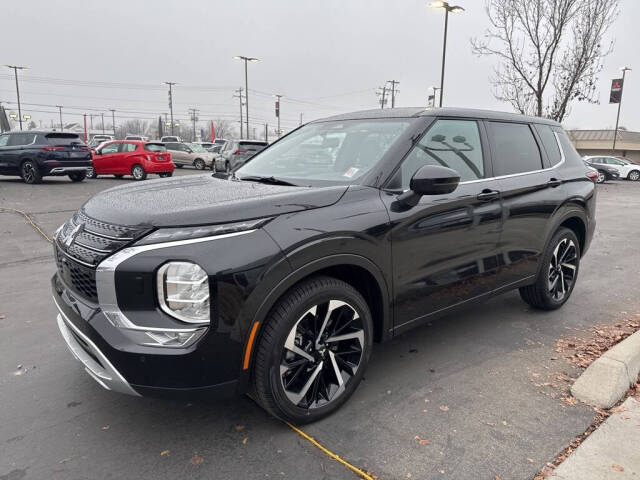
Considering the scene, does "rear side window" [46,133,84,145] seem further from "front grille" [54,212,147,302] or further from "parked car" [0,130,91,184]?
"front grille" [54,212,147,302]

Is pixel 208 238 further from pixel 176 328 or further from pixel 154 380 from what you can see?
pixel 154 380

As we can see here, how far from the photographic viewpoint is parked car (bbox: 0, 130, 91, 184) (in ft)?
49.9

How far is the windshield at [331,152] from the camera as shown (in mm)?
3064

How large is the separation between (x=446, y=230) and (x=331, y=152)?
99 centimetres

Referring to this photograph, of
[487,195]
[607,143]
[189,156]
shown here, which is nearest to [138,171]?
[189,156]

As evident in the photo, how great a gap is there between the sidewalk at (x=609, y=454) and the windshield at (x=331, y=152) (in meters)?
1.92

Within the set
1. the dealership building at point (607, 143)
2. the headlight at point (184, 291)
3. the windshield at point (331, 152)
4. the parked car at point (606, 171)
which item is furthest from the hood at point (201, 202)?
the dealership building at point (607, 143)

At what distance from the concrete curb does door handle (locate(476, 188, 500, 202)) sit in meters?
1.35

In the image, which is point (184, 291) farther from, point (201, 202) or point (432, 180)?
point (432, 180)

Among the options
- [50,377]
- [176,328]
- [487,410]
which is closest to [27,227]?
[50,377]

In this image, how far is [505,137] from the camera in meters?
3.84

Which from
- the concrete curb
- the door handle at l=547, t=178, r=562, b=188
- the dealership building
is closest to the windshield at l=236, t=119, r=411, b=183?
the door handle at l=547, t=178, r=562, b=188

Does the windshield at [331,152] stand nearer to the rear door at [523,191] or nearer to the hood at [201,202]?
the hood at [201,202]

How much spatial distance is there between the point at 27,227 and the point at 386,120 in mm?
7611
